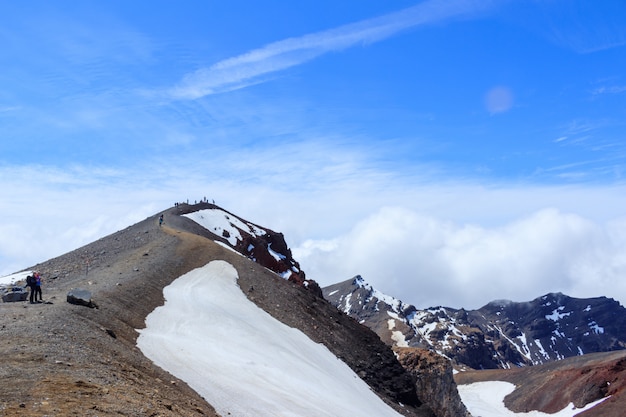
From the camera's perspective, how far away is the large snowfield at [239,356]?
1096 inches

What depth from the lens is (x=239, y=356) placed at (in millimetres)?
34781

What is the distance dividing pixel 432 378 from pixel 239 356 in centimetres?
4363

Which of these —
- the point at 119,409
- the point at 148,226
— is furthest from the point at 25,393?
the point at 148,226

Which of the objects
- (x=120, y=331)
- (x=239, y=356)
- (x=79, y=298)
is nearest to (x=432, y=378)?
(x=239, y=356)

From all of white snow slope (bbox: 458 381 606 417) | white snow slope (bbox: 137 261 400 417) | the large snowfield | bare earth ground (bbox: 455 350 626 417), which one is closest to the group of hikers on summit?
the large snowfield

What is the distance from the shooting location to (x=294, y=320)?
5041cm

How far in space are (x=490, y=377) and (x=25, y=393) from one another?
166m

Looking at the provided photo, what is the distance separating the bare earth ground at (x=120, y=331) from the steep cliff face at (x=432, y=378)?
38.7 ft

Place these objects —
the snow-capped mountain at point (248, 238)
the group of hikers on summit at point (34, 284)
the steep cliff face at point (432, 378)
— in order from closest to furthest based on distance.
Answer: the group of hikers on summit at point (34, 284), the steep cliff face at point (432, 378), the snow-capped mountain at point (248, 238)

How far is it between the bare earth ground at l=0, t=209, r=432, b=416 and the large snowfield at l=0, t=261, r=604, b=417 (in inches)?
52.2

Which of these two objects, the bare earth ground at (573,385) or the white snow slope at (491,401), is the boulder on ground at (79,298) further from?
the white snow slope at (491,401)

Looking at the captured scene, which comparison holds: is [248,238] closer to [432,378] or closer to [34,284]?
[432,378]

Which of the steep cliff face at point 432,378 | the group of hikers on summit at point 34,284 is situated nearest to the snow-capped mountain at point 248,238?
the steep cliff face at point 432,378

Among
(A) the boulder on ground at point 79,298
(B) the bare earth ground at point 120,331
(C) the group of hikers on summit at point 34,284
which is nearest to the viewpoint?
(B) the bare earth ground at point 120,331
